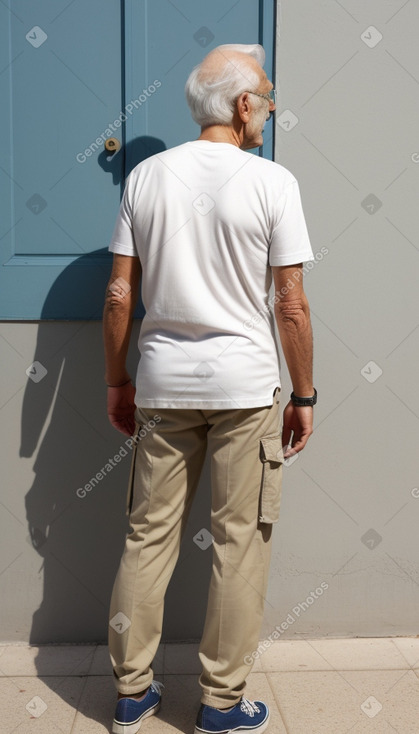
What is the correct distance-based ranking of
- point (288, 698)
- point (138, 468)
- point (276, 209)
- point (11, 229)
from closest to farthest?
point (276, 209) → point (138, 468) → point (288, 698) → point (11, 229)

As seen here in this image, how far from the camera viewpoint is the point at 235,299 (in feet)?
7.59

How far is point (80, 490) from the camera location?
297 centimetres

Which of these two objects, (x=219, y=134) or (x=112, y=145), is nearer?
(x=219, y=134)

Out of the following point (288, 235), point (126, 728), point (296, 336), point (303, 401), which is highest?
point (288, 235)

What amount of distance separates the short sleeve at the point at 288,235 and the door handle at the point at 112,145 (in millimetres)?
836

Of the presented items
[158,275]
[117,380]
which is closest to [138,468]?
[117,380]

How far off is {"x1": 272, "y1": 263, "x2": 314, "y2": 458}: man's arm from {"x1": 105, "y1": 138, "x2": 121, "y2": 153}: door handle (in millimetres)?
906

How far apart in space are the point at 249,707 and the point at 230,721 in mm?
87

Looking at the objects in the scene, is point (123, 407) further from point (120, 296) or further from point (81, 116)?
point (81, 116)

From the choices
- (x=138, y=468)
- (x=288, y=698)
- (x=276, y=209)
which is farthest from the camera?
(x=288, y=698)

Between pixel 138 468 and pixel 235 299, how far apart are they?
A: 59cm

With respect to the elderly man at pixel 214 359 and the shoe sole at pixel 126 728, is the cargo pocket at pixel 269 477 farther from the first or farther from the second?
the shoe sole at pixel 126 728

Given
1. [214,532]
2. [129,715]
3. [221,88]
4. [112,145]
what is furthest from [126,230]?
[129,715]

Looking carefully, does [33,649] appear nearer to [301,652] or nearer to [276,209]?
[301,652]
